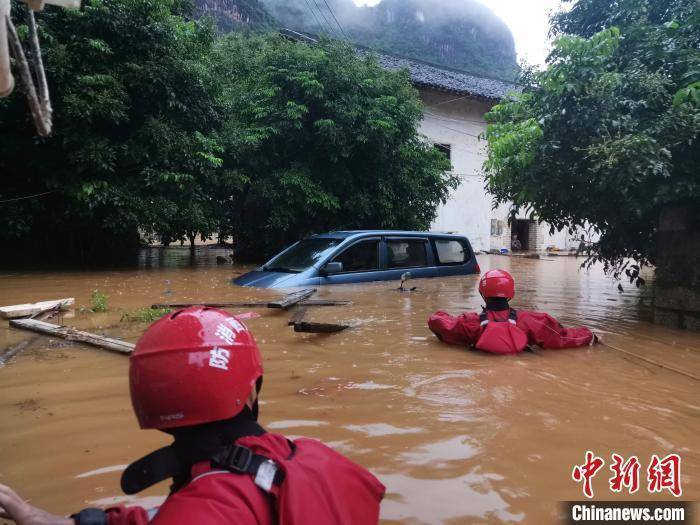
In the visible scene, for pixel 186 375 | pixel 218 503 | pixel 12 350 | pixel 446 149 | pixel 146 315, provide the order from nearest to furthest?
pixel 218 503 → pixel 186 375 → pixel 12 350 → pixel 146 315 → pixel 446 149

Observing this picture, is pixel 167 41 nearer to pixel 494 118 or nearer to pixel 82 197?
pixel 82 197

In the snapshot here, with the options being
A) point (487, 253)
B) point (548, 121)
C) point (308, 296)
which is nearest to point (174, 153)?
point (308, 296)

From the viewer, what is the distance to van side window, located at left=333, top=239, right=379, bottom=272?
8.01 metres

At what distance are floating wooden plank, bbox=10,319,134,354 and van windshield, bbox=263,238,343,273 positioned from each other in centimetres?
345

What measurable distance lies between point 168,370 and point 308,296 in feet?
17.9

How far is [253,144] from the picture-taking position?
41.0ft

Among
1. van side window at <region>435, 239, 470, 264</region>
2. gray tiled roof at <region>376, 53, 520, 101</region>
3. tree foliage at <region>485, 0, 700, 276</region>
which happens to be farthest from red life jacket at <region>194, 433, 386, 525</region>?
gray tiled roof at <region>376, 53, 520, 101</region>

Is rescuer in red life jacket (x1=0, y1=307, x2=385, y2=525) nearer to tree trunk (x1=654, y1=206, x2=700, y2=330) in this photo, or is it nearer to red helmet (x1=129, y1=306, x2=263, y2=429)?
red helmet (x1=129, y1=306, x2=263, y2=429)

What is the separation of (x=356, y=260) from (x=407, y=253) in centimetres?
114

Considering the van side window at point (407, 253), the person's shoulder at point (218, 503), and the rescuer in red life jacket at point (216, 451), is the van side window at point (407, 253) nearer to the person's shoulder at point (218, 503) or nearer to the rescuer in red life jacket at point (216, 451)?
the rescuer in red life jacket at point (216, 451)

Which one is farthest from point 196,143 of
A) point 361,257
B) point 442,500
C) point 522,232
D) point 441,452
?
point 522,232

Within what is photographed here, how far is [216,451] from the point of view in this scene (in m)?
1.37

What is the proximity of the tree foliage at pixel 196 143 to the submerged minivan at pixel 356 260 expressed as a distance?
3.77 meters

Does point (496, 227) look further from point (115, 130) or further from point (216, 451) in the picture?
point (216, 451)
